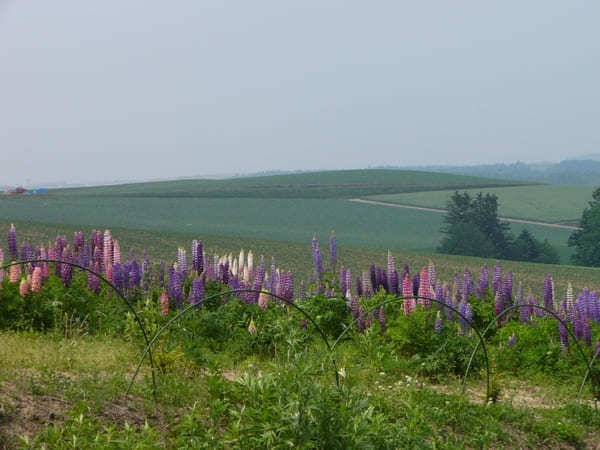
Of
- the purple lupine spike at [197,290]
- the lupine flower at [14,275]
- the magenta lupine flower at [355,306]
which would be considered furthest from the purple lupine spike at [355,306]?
the lupine flower at [14,275]

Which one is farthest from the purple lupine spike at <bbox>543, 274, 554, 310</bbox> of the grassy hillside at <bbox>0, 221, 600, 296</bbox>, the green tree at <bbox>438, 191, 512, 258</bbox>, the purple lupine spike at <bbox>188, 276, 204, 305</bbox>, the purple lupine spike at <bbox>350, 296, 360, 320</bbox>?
the green tree at <bbox>438, 191, 512, 258</bbox>

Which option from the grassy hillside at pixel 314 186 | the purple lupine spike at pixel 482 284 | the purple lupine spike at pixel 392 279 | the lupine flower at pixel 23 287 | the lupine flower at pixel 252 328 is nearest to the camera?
the lupine flower at pixel 252 328

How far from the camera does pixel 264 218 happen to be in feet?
156

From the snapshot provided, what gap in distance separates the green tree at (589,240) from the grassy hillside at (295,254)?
15455 millimetres

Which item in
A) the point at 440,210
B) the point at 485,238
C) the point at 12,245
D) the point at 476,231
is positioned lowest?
the point at 485,238

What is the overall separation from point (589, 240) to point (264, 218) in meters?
19.1

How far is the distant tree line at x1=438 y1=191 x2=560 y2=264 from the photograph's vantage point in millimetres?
41781

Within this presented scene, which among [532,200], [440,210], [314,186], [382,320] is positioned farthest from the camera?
[314,186]

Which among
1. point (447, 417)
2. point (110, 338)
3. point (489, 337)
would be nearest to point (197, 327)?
point (110, 338)

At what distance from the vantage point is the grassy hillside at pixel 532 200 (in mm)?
57291

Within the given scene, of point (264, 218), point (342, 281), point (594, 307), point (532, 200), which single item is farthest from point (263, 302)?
point (532, 200)

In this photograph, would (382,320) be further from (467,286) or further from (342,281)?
(467,286)

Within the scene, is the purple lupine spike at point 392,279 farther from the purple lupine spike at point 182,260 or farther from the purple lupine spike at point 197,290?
the purple lupine spike at point 182,260

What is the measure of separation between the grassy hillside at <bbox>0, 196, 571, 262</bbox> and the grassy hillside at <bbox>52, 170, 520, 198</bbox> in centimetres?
777
